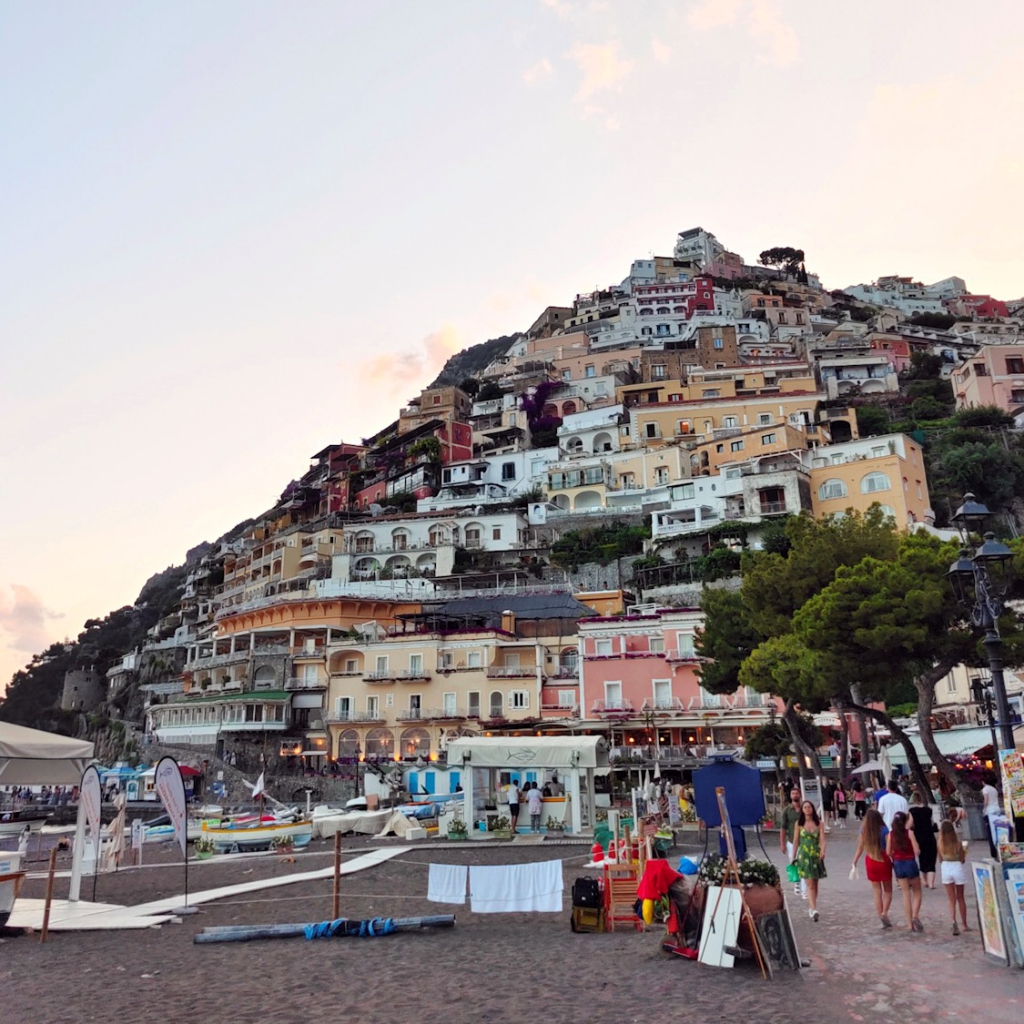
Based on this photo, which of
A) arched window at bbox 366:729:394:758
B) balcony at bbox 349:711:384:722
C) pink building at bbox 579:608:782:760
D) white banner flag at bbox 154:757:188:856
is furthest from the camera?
balcony at bbox 349:711:384:722

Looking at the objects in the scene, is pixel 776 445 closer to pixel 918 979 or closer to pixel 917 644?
pixel 917 644

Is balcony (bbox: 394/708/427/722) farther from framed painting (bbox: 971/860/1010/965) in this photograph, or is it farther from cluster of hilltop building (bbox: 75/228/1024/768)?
framed painting (bbox: 971/860/1010/965)

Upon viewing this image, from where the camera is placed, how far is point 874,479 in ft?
167

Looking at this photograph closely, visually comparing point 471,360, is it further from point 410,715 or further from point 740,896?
point 740,896

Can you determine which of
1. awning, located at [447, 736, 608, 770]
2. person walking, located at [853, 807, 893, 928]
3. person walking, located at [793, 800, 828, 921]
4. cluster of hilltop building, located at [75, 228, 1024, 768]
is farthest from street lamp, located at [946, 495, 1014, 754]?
cluster of hilltop building, located at [75, 228, 1024, 768]

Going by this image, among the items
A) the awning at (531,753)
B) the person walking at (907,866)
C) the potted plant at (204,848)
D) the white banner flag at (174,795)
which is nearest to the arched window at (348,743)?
the potted plant at (204,848)

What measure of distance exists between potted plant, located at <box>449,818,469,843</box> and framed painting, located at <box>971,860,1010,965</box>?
49.4 ft

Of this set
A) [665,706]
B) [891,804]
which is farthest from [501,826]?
[665,706]

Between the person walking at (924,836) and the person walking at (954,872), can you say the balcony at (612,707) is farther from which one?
the person walking at (954,872)

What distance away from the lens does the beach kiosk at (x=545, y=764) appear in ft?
65.2

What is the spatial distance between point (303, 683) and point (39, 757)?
3703 centimetres

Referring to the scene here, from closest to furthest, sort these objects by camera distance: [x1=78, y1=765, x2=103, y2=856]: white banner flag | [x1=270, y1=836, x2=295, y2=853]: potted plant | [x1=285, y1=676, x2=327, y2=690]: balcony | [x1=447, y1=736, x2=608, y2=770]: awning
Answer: [x1=78, y1=765, x2=103, y2=856]: white banner flag → [x1=447, y1=736, x2=608, y2=770]: awning → [x1=270, y1=836, x2=295, y2=853]: potted plant → [x1=285, y1=676, x2=327, y2=690]: balcony

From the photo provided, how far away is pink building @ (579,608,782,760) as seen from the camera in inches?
1441

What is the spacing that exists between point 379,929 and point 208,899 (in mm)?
5088
